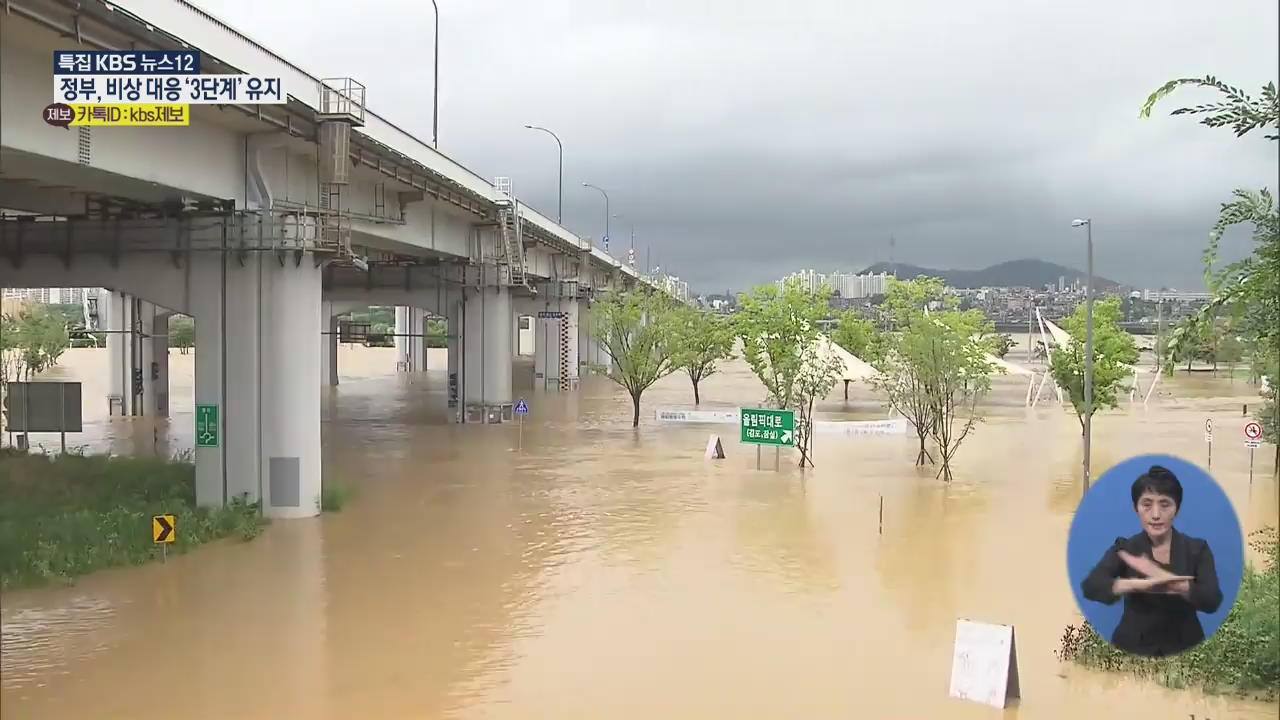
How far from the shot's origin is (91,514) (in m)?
19.0

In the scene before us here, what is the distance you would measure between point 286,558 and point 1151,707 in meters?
13.3

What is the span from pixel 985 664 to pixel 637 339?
3352 centimetres

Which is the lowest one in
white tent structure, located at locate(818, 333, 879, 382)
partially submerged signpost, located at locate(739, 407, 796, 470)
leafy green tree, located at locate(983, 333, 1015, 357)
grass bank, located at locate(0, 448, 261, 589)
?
grass bank, located at locate(0, 448, 261, 589)

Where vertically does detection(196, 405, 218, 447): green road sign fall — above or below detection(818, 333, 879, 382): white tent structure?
below

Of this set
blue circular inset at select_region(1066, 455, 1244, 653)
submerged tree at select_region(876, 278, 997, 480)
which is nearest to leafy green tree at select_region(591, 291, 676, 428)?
submerged tree at select_region(876, 278, 997, 480)

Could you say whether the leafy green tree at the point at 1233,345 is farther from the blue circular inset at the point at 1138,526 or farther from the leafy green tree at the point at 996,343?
the leafy green tree at the point at 996,343

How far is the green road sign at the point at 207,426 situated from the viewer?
69.3ft

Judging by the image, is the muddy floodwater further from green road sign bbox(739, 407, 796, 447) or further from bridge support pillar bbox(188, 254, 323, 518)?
bridge support pillar bbox(188, 254, 323, 518)

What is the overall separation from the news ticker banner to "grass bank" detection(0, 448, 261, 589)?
610 centimetres

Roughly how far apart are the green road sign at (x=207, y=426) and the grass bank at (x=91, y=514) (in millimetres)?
1230

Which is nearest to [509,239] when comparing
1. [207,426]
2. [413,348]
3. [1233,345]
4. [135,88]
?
[207,426]

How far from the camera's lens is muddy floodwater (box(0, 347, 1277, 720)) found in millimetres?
11328

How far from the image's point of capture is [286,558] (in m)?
18.1

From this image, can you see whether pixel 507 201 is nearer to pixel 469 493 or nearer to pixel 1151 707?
pixel 469 493
